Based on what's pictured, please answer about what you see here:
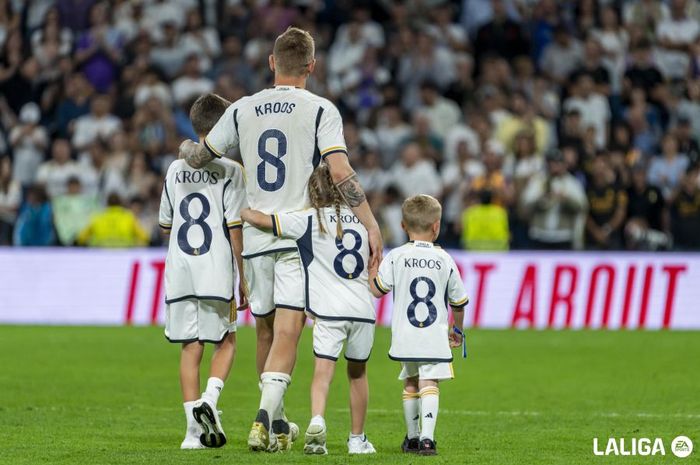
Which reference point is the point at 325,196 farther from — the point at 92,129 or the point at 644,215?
the point at 92,129

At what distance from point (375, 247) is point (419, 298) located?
16.1 inches

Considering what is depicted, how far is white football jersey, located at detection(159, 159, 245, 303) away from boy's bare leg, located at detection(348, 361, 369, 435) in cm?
109

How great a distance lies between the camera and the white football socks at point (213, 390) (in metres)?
8.63

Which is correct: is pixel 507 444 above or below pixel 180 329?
below

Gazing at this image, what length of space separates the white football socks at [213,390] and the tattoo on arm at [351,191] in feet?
4.91

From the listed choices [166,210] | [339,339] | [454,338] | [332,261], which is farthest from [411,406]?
[166,210]

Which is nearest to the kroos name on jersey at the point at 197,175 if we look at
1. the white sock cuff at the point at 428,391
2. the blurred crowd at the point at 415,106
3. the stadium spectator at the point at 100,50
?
the white sock cuff at the point at 428,391

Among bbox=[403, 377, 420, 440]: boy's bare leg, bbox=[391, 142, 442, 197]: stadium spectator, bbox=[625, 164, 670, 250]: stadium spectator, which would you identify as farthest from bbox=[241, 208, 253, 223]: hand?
bbox=[391, 142, 442, 197]: stadium spectator

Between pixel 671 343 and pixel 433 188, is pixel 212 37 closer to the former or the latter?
pixel 433 188

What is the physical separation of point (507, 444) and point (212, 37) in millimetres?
15891

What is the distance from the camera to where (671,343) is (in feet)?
56.4

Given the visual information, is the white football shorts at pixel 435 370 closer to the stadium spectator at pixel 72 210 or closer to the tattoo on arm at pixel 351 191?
the tattoo on arm at pixel 351 191

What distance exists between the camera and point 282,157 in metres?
8.40

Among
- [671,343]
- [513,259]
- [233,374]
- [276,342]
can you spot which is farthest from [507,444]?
[513,259]
